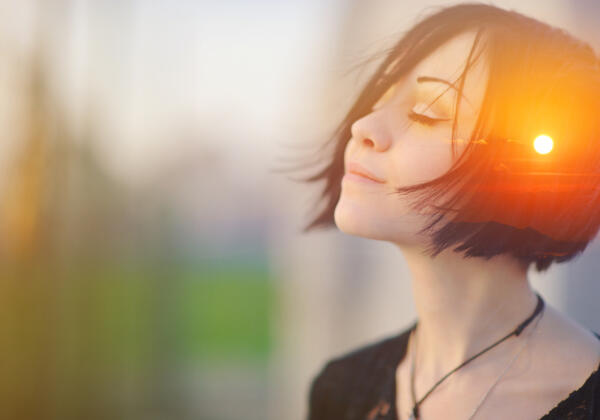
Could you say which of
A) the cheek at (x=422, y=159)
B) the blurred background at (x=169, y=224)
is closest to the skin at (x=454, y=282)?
the cheek at (x=422, y=159)

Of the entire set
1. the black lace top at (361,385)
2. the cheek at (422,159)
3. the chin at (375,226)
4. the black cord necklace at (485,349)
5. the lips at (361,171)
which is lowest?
the black lace top at (361,385)

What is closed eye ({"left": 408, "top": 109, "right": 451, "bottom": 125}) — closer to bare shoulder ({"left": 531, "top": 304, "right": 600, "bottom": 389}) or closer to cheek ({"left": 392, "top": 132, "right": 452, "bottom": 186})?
cheek ({"left": 392, "top": 132, "right": 452, "bottom": 186})

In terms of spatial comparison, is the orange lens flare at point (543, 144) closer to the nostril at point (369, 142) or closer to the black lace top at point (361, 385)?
the nostril at point (369, 142)

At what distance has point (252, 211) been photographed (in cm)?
133

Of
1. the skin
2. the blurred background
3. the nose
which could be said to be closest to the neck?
the skin

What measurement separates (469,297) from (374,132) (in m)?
0.19

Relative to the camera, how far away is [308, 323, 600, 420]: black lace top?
662mm

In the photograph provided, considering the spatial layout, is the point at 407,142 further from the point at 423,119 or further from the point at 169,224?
the point at 169,224

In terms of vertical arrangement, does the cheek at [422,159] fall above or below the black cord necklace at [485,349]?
above

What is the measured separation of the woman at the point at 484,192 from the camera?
0.48m

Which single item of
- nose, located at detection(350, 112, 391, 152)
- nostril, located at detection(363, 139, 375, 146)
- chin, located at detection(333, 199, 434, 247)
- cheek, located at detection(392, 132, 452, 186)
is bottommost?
chin, located at detection(333, 199, 434, 247)

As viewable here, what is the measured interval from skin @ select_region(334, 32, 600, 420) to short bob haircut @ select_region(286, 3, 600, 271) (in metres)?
0.01

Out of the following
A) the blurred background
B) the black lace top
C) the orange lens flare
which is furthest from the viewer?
the blurred background

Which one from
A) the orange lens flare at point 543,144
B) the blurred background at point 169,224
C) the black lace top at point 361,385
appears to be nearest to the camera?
the orange lens flare at point 543,144
